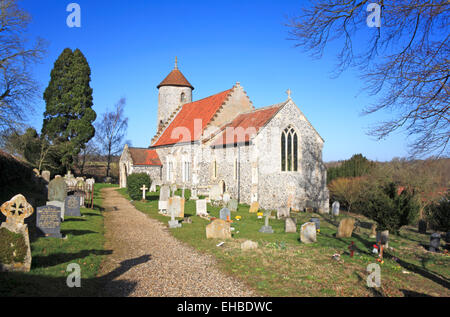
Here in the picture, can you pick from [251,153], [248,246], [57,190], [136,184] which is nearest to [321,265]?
[248,246]

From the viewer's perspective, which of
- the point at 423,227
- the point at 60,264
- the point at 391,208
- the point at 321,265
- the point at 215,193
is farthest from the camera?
the point at 215,193

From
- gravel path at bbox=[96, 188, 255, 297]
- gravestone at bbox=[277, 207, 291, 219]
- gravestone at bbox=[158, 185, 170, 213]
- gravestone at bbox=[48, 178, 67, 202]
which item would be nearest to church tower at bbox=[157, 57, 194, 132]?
gravestone at bbox=[158, 185, 170, 213]

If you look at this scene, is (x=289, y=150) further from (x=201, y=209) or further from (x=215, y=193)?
(x=201, y=209)

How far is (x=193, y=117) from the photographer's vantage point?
105 ft

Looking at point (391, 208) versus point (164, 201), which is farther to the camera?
point (164, 201)

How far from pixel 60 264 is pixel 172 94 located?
3324 centimetres

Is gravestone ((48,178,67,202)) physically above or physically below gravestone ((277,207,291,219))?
above

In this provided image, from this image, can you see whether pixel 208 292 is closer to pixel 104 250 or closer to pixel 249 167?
pixel 104 250

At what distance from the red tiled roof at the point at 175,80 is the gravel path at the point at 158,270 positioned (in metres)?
28.9

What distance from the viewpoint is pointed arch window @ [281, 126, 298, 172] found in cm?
2267

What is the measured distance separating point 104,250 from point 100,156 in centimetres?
4235

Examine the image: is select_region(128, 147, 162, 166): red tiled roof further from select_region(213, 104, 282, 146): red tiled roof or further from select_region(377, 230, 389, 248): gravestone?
select_region(377, 230, 389, 248): gravestone

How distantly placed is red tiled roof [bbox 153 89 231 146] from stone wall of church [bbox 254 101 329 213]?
23.8ft
